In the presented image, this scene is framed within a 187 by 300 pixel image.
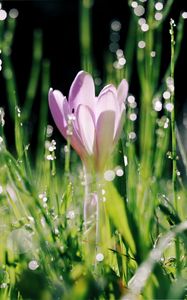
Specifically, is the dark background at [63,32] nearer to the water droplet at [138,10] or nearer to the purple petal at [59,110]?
the water droplet at [138,10]

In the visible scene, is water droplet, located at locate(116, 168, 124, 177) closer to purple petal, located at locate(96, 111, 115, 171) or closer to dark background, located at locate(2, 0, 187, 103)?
purple petal, located at locate(96, 111, 115, 171)

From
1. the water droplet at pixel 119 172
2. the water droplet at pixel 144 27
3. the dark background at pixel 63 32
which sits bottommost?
the water droplet at pixel 119 172

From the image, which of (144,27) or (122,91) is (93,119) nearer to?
(122,91)

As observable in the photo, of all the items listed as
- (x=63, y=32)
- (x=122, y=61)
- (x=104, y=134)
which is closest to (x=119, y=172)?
(x=104, y=134)

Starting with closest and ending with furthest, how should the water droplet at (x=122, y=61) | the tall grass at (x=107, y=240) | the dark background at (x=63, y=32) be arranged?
the tall grass at (x=107, y=240) → the water droplet at (x=122, y=61) → the dark background at (x=63, y=32)

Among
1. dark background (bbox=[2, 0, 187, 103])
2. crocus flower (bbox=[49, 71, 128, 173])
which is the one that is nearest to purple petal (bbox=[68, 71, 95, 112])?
crocus flower (bbox=[49, 71, 128, 173])

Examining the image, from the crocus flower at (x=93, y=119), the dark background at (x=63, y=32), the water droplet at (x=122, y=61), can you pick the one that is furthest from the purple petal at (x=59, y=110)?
the dark background at (x=63, y=32)
